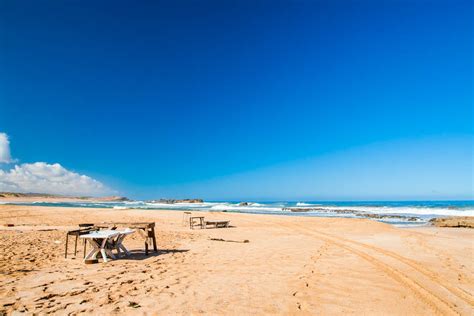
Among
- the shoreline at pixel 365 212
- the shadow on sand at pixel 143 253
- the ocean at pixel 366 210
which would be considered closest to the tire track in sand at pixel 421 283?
the shadow on sand at pixel 143 253

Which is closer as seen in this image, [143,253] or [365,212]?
[143,253]

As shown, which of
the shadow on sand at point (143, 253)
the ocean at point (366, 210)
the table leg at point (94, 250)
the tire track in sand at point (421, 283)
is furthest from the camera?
the ocean at point (366, 210)

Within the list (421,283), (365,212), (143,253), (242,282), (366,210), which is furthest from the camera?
(366,210)

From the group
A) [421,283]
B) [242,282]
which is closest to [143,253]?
[242,282]

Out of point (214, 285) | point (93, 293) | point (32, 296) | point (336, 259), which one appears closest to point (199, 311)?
point (214, 285)

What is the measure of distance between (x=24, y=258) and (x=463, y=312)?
1093cm

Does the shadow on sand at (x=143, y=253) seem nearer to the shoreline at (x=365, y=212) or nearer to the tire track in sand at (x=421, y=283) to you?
the tire track in sand at (x=421, y=283)

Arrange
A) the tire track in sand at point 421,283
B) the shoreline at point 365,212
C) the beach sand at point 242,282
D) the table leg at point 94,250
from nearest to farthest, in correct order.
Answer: the beach sand at point 242,282 < the tire track in sand at point 421,283 < the table leg at point 94,250 < the shoreline at point 365,212

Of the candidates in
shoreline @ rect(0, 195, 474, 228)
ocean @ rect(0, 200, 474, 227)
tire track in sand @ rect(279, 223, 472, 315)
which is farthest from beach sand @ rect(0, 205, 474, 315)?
ocean @ rect(0, 200, 474, 227)

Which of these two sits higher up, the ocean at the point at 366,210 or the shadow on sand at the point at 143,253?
the shadow on sand at the point at 143,253

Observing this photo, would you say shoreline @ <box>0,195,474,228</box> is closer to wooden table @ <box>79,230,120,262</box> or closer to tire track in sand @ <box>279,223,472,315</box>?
tire track in sand @ <box>279,223,472,315</box>

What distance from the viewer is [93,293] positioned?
587 cm

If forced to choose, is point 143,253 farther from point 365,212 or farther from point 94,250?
point 365,212

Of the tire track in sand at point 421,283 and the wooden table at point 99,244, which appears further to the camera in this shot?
the wooden table at point 99,244
